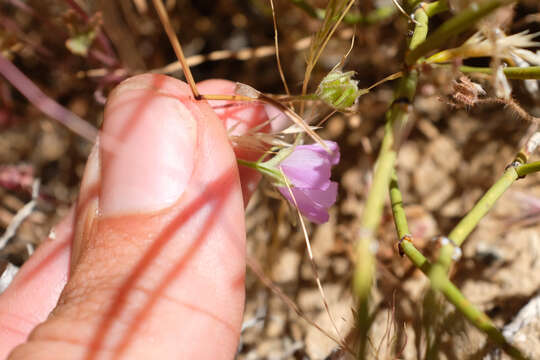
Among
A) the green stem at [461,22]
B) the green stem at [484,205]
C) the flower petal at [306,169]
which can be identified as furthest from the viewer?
the flower petal at [306,169]

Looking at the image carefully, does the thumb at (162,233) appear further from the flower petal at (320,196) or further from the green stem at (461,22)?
the green stem at (461,22)

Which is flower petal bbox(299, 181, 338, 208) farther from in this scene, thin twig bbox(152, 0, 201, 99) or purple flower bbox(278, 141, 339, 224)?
thin twig bbox(152, 0, 201, 99)

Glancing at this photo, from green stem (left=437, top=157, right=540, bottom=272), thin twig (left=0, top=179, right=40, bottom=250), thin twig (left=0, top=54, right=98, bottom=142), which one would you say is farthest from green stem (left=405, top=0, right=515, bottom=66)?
thin twig (left=0, top=54, right=98, bottom=142)

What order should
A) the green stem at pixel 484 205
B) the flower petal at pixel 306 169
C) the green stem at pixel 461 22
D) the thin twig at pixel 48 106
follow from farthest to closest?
the thin twig at pixel 48 106 < the flower petal at pixel 306 169 < the green stem at pixel 484 205 < the green stem at pixel 461 22

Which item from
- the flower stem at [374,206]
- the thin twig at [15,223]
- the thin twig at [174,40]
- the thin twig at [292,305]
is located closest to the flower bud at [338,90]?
the flower stem at [374,206]

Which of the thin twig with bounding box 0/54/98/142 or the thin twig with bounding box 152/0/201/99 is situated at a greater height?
the thin twig with bounding box 152/0/201/99

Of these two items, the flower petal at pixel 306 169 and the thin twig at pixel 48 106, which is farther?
the thin twig at pixel 48 106

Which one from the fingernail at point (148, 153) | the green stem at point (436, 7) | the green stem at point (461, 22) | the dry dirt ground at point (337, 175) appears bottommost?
the dry dirt ground at point (337, 175)

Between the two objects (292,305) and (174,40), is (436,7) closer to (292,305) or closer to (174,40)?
(174,40)

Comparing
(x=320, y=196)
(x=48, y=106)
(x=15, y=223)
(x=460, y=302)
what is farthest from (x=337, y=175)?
(x=48, y=106)
